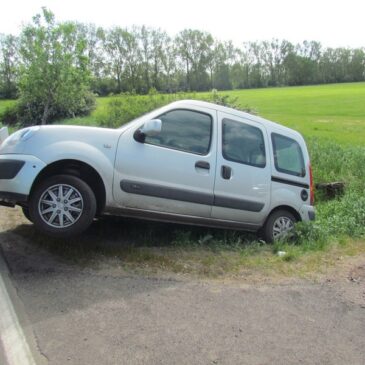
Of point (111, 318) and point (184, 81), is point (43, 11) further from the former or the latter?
point (184, 81)

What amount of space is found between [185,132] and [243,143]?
2.88 feet

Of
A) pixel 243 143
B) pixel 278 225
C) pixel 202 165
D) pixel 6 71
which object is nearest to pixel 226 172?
pixel 202 165

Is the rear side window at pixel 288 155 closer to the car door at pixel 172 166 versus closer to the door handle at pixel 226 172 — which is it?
the door handle at pixel 226 172

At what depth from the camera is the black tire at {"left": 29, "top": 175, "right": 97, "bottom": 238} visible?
16.2 feet

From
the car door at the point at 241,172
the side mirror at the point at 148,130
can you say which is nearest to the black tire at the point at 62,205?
the side mirror at the point at 148,130

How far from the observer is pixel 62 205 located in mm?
4977

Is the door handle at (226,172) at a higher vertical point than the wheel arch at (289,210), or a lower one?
higher

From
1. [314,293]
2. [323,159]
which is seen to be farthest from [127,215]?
[323,159]

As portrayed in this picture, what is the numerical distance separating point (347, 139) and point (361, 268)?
1541 cm

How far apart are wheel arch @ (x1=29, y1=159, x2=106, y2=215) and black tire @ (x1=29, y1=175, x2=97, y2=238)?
0.15 m

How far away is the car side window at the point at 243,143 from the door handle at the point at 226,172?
127mm

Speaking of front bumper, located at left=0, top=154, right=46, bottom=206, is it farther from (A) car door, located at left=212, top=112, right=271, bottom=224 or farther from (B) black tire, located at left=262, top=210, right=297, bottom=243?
(B) black tire, located at left=262, top=210, right=297, bottom=243

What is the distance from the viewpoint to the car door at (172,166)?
5281 millimetres

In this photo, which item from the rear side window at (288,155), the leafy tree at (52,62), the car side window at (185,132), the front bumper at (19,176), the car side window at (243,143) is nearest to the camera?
the front bumper at (19,176)
